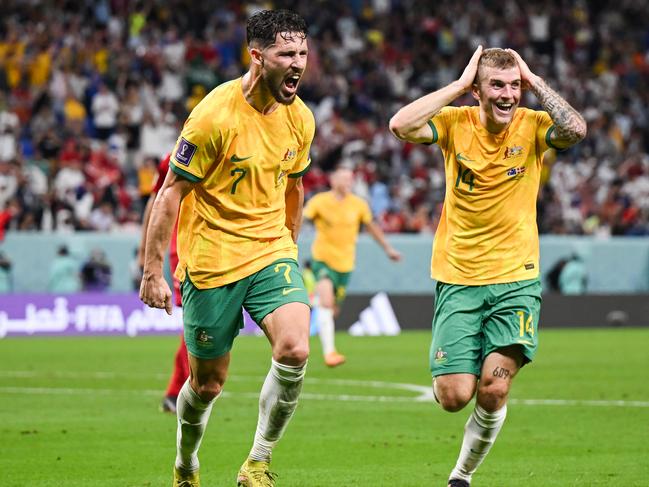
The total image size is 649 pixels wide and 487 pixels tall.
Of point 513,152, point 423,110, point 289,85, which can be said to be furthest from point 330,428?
point 289,85

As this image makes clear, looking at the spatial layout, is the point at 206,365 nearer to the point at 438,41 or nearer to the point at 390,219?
the point at 390,219

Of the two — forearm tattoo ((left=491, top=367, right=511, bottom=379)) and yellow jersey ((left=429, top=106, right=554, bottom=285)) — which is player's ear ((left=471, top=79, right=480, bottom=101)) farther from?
forearm tattoo ((left=491, top=367, right=511, bottom=379))

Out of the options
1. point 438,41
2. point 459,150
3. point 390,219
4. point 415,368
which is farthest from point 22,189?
point 459,150

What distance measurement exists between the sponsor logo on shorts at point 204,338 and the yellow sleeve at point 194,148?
87cm

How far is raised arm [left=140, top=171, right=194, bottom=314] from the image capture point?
23.2 feet

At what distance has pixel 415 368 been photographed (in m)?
16.9

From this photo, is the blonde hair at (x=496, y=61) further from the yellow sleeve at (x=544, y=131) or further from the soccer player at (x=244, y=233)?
the soccer player at (x=244, y=233)

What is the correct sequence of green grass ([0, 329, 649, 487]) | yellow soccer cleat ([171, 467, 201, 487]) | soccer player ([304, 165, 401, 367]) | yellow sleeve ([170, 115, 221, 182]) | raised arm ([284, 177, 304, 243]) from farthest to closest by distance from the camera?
soccer player ([304, 165, 401, 367]) → green grass ([0, 329, 649, 487]) → raised arm ([284, 177, 304, 243]) → yellow soccer cleat ([171, 467, 201, 487]) → yellow sleeve ([170, 115, 221, 182])

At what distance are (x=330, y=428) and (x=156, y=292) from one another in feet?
14.4

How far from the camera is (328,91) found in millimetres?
30859

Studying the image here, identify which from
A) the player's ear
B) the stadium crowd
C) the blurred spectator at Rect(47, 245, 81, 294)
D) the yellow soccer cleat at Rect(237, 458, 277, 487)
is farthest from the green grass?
the stadium crowd

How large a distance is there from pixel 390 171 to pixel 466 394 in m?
22.2

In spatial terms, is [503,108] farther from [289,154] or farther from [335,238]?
[335,238]

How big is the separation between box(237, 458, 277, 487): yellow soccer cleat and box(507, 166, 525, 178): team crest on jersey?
227 centimetres
